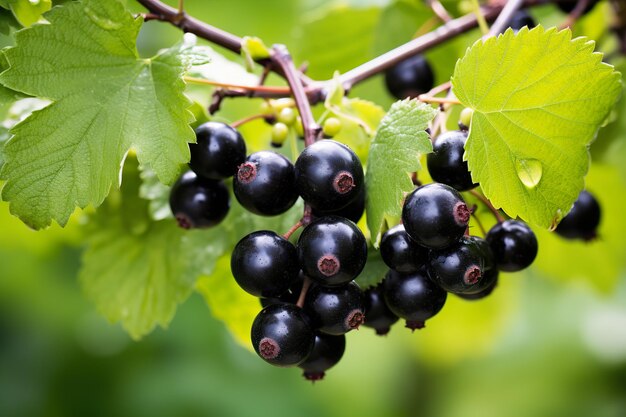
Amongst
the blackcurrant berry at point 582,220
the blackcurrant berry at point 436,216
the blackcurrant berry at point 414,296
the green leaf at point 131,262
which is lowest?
the green leaf at point 131,262

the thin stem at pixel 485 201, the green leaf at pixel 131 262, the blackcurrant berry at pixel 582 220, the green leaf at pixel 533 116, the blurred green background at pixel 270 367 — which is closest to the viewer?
the green leaf at pixel 533 116

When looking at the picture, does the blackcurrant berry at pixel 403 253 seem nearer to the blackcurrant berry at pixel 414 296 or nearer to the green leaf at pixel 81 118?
the blackcurrant berry at pixel 414 296

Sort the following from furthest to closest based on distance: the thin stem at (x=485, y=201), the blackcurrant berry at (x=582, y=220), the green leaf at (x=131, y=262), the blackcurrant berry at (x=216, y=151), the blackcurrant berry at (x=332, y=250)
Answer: the green leaf at (x=131, y=262) → the blackcurrant berry at (x=582, y=220) → the thin stem at (x=485, y=201) → the blackcurrant berry at (x=216, y=151) → the blackcurrant berry at (x=332, y=250)

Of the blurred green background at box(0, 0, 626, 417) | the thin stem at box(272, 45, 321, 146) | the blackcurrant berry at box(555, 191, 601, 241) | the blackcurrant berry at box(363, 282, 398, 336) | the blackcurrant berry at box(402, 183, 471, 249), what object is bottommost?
the blurred green background at box(0, 0, 626, 417)

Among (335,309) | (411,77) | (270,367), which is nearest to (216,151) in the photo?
(335,309)

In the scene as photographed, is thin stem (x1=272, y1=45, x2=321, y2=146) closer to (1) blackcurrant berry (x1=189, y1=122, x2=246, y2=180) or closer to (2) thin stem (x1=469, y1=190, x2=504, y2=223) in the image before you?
(1) blackcurrant berry (x1=189, y1=122, x2=246, y2=180)

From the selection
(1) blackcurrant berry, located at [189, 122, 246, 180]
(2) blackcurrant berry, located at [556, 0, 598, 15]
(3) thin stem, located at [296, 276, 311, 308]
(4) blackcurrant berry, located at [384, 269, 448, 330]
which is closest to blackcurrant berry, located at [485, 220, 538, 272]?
(4) blackcurrant berry, located at [384, 269, 448, 330]

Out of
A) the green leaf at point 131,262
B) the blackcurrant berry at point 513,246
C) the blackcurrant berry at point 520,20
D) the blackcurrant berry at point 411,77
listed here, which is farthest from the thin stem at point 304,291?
the blackcurrant berry at point 520,20

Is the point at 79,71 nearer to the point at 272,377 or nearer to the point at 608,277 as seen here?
the point at 608,277
